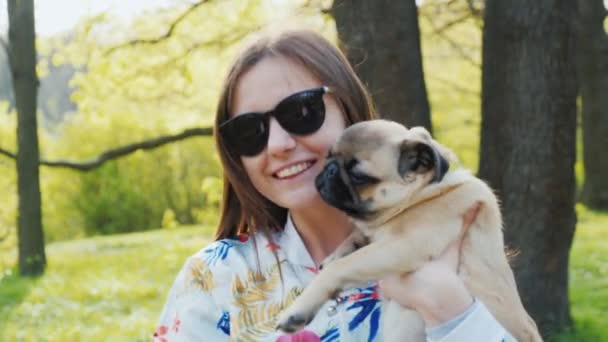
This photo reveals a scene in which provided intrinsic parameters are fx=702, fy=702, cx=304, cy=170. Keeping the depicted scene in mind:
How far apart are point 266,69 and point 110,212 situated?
2545cm

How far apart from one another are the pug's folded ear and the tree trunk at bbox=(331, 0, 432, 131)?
96.3 inches

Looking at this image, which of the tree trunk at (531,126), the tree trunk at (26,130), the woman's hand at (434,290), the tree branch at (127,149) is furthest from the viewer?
the tree trunk at (26,130)

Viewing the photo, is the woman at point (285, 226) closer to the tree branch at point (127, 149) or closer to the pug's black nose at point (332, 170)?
the pug's black nose at point (332, 170)

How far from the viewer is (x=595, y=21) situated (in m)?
12.3

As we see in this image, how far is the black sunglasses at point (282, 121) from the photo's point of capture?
93.3 inches

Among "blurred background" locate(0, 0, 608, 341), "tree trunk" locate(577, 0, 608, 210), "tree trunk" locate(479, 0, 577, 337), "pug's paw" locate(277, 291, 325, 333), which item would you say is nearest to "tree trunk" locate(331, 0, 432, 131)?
"blurred background" locate(0, 0, 608, 341)

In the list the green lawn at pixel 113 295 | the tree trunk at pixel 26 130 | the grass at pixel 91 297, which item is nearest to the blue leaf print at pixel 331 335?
the green lawn at pixel 113 295

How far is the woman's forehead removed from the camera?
243cm

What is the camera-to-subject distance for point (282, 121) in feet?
7.81

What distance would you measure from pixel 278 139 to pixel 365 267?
0.52 meters

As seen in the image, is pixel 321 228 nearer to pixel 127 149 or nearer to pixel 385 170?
pixel 385 170

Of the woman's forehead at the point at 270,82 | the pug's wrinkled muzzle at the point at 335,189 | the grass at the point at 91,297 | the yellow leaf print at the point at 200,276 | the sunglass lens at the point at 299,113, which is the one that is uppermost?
the woman's forehead at the point at 270,82

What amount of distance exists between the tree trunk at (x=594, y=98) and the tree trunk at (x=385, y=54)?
831 centimetres

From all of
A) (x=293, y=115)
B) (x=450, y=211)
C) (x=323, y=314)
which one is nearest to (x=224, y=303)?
(x=323, y=314)
